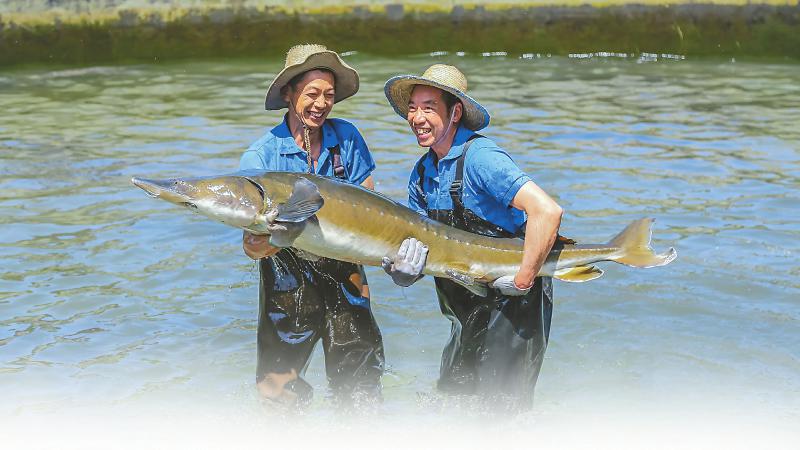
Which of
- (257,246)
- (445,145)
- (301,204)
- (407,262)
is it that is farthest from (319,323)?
(445,145)

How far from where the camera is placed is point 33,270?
8.90 metres

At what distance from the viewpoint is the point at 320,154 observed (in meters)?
5.70

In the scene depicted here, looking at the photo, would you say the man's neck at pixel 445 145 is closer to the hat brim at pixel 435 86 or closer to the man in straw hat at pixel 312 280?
the hat brim at pixel 435 86

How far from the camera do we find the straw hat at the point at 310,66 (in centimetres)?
556

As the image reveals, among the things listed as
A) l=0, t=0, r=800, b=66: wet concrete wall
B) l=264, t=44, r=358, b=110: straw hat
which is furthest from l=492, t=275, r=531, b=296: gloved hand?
l=0, t=0, r=800, b=66: wet concrete wall

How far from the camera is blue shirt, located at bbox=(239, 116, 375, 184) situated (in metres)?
5.62

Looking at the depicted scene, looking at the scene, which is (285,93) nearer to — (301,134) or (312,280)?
(301,134)

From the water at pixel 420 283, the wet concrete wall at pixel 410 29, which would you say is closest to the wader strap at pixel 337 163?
the water at pixel 420 283

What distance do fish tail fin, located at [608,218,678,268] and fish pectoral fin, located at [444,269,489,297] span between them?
663 millimetres

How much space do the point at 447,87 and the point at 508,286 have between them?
99 centimetres

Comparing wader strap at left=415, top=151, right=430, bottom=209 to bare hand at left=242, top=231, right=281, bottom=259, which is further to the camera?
wader strap at left=415, top=151, right=430, bottom=209

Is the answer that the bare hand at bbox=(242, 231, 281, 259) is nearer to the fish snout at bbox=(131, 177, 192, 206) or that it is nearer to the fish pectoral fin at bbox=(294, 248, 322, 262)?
the fish pectoral fin at bbox=(294, 248, 322, 262)

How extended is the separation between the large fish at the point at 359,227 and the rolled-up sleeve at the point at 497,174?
0.29 m

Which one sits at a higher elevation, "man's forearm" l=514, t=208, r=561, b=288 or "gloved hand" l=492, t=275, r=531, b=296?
"man's forearm" l=514, t=208, r=561, b=288
